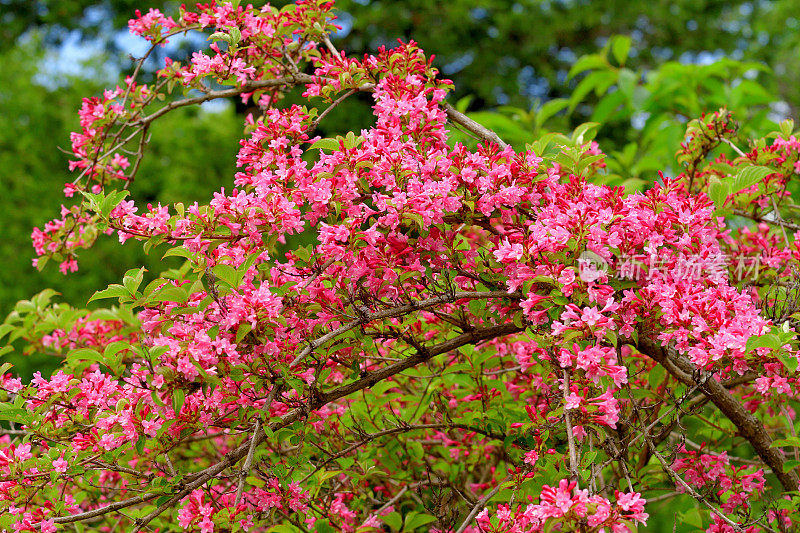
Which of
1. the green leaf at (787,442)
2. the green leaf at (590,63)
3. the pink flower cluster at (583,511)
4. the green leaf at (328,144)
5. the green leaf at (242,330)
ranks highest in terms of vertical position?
the green leaf at (590,63)

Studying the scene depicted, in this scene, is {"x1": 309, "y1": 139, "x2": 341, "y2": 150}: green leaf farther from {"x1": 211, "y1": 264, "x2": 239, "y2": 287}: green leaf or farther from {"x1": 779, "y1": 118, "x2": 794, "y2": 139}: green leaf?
{"x1": 779, "y1": 118, "x2": 794, "y2": 139}: green leaf

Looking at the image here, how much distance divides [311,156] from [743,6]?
1110 centimetres

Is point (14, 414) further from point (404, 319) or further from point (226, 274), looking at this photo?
point (404, 319)

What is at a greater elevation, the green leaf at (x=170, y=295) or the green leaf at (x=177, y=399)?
the green leaf at (x=170, y=295)

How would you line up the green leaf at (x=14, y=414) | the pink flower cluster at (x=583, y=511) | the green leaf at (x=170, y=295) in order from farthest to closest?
the green leaf at (x=14, y=414) → the green leaf at (x=170, y=295) → the pink flower cluster at (x=583, y=511)

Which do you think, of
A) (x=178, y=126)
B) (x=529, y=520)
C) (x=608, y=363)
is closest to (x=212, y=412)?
(x=529, y=520)

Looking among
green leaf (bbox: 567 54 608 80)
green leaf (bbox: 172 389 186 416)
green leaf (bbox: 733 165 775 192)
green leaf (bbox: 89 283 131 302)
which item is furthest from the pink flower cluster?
green leaf (bbox: 567 54 608 80)

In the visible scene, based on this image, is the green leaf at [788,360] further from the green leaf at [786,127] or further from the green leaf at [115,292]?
the green leaf at [115,292]

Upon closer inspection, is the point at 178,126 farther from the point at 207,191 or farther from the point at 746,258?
the point at 746,258

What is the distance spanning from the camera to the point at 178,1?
10422 mm

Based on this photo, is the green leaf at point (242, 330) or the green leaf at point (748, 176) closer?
the green leaf at point (242, 330)


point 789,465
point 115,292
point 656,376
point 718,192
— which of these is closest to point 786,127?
point 718,192

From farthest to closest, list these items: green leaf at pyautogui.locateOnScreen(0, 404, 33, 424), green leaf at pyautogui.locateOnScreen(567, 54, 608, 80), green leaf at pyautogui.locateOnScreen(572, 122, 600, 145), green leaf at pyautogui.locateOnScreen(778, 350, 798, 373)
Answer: green leaf at pyautogui.locateOnScreen(567, 54, 608, 80)
green leaf at pyautogui.locateOnScreen(572, 122, 600, 145)
green leaf at pyautogui.locateOnScreen(0, 404, 33, 424)
green leaf at pyautogui.locateOnScreen(778, 350, 798, 373)

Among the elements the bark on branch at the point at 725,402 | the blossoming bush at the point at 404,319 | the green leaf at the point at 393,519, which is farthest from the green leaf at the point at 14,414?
the bark on branch at the point at 725,402
